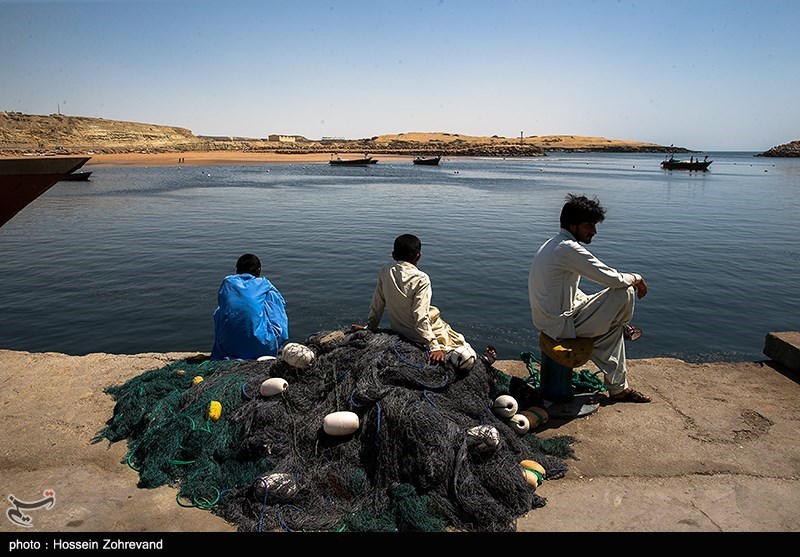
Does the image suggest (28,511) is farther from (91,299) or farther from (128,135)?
(128,135)

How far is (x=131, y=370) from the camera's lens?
221 inches

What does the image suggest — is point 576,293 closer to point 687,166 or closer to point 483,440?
point 483,440

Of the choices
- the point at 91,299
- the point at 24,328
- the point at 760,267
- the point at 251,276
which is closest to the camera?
the point at 251,276

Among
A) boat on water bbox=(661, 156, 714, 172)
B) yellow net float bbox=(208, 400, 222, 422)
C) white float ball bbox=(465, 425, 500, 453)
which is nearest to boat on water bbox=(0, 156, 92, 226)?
yellow net float bbox=(208, 400, 222, 422)

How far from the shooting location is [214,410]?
4.09 metres

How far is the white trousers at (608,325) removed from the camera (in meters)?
4.42

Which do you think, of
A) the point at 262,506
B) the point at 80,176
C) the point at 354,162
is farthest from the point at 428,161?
the point at 262,506

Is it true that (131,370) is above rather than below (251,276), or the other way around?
below

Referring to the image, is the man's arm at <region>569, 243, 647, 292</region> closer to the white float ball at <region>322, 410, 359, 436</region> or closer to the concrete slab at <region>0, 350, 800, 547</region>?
the concrete slab at <region>0, 350, 800, 547</region>

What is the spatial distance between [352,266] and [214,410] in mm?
9709

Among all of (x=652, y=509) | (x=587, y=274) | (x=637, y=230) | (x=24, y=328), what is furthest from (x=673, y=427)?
(x=637, y=230)

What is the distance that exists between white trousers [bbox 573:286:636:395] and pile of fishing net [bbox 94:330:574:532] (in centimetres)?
79

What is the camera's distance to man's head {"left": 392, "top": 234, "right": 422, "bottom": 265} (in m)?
4.52
